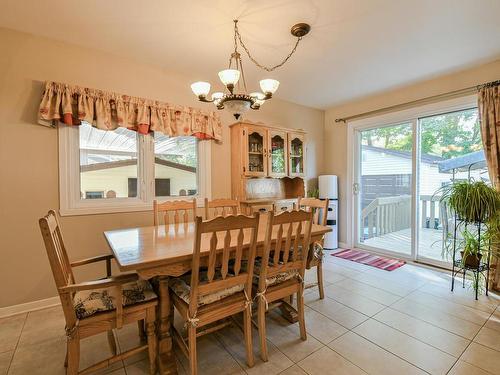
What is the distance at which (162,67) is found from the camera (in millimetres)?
2811

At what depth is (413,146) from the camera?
337 cm

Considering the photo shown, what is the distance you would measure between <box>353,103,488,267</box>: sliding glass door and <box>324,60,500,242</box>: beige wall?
24 cm

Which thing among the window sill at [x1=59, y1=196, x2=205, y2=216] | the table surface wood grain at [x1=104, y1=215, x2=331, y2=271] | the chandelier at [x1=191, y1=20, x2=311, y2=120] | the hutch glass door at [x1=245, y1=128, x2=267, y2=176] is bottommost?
the table surface wood grain at [x1=104, y1=215, x2=331, y2=271]

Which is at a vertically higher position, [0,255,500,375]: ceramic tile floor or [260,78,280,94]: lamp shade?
[260,78,280,94]: lamp shade

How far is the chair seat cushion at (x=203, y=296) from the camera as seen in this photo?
145 centimetres

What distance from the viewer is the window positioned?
2371 millimetres

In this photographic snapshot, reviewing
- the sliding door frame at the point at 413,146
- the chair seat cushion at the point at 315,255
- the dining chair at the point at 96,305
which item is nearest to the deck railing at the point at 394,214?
the sliding door frame at the point at 413,146

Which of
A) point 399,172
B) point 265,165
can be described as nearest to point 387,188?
point 399,172

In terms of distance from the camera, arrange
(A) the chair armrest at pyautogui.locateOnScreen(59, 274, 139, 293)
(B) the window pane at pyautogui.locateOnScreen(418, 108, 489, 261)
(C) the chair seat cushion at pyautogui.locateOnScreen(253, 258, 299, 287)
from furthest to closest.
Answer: (B) the window pane at pyautogui.locateOnScreen(418, 108, 489, 261) < (C) the chair seat cushion at pyautogui.locateOnScreen(253, 258, 299, 287) < (A) the chair armrest at pyautogui.locateOnScreen(59, 274, 139, 293)

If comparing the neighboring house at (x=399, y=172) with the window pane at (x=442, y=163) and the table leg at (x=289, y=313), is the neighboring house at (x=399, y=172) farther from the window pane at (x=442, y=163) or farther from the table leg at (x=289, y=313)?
the table leg at (x=289, y=313)

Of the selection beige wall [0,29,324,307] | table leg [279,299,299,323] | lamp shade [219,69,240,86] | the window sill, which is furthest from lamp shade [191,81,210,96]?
table leg [279,299,299,323]

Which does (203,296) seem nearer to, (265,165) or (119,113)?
(119,113)

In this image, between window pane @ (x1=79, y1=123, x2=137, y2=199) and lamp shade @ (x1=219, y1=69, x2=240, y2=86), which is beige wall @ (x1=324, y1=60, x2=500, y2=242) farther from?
window pane @ (x1=79, y1=123, x2=137, y2=199)

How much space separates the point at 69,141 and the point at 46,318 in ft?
5.31
